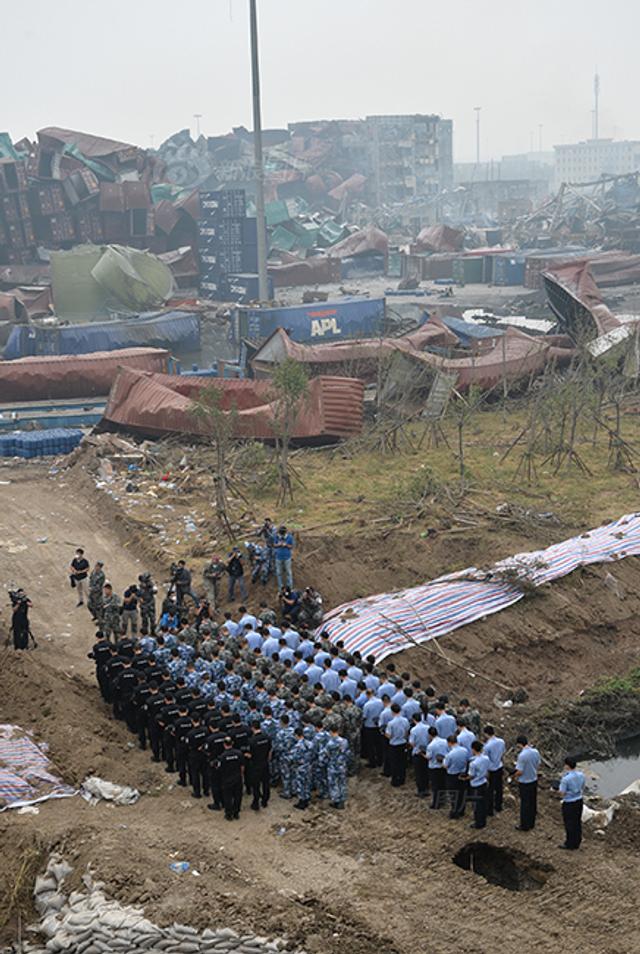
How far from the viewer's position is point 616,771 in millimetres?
16422

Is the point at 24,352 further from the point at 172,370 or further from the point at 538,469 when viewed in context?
the point at 538,469

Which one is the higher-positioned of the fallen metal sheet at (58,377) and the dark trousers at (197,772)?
the fallen metal sheet at (58,377)

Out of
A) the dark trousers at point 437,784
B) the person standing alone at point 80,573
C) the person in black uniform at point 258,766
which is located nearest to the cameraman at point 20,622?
the person standing alone at point 80,573

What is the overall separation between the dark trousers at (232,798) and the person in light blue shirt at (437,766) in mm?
2221

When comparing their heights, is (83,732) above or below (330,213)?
below

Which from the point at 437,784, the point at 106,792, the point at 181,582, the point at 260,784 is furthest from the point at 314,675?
the point at 181,582

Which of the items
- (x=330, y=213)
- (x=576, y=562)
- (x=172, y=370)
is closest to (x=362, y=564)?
(x=576, y=562)

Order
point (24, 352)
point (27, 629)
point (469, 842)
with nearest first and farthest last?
point (469, 842) < point (27, 629) < point (24, 352)

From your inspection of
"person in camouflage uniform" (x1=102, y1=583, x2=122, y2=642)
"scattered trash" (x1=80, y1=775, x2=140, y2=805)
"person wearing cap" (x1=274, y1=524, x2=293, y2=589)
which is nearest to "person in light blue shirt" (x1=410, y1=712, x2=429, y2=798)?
"scattered trash" (x1=80, y1=775, x2=140, y2=805)

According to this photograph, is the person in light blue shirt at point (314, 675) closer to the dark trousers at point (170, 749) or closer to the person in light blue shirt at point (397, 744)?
the person in light blue shirt at point (397, 744)

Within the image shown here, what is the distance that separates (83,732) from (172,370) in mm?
24894

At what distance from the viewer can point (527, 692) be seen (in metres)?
18.3

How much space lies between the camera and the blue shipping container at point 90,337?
44625mm

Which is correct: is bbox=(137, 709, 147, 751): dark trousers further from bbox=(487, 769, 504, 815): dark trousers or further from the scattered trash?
bbox=(487, 769, 504, 815): dark trousers
